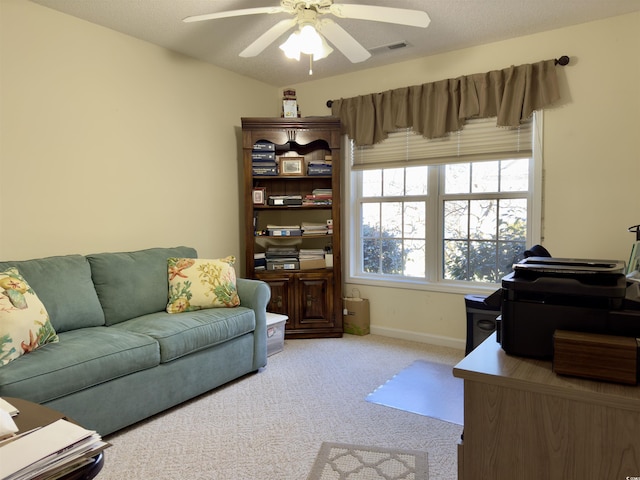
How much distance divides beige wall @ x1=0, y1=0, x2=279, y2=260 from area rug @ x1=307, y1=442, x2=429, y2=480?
7.04ft

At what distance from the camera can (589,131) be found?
3.06 m

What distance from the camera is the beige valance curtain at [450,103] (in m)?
3.18

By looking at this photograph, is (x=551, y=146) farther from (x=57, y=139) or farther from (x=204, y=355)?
(x=57, y=139)

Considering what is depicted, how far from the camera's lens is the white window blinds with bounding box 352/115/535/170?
3358 mm

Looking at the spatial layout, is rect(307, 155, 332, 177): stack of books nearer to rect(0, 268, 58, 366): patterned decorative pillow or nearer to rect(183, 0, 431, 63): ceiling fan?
rect(183, 0, 431, 63): ceiling fan

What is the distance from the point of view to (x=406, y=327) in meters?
3.97

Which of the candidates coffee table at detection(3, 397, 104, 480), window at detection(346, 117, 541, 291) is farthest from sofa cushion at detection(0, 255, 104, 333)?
window at detection(346, 117, 541, 291)

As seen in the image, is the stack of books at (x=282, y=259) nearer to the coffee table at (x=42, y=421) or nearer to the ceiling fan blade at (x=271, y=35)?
the ceiling fan blade at (x=271, y=35)

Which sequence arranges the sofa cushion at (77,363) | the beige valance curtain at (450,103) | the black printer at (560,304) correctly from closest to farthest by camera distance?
the black printer at (560,304) → the sofa cushion at (77,363) → the beige valance curtain at (450,103)

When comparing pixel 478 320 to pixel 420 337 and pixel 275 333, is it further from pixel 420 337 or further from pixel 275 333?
pixel 275 333

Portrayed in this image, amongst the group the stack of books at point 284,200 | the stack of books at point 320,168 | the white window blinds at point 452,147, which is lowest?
the stack of books at point 284,200

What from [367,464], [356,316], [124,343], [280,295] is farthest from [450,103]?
[124,343]

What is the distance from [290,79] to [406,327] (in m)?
2.65

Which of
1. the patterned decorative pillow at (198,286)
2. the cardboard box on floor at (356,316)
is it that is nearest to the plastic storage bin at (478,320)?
the cardboard box on floor at (356,316)
